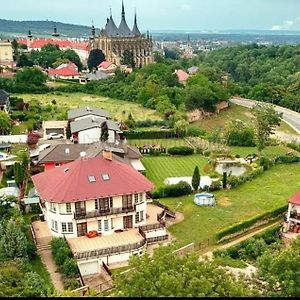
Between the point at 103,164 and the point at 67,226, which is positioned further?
the point at 103,164

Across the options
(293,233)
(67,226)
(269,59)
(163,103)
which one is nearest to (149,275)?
(67,226)

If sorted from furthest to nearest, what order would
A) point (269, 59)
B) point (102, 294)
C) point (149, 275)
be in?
point (269, 59) < point (102, 294) < point (149, 275)

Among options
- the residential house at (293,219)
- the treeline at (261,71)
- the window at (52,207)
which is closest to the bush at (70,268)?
the window at (52,207)

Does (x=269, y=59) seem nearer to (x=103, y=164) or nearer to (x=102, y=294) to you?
(x=103, y=164)

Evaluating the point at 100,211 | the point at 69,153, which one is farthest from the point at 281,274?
the point at 69,153

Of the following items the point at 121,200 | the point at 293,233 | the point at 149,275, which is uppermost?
the point at 149,275

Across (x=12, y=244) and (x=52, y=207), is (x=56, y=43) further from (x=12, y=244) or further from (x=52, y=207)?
(x=12, y=244)
